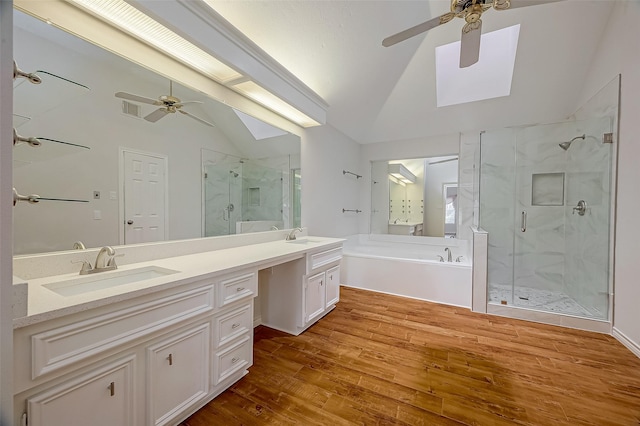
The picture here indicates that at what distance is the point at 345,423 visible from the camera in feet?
4.55

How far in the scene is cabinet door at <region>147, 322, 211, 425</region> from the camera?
1214 mm

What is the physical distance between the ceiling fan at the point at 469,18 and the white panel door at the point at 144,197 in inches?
73.3

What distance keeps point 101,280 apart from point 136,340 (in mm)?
436

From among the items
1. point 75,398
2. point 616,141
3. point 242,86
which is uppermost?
point 242,86

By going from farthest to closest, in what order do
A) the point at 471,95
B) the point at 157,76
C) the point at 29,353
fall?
1. the point at 471,95
2. the point at 157,76
3. the point at 29,353

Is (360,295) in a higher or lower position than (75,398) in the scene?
lower

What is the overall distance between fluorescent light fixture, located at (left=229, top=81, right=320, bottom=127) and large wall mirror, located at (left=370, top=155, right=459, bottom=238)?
220 centimetres

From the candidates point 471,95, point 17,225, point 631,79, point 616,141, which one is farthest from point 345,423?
point 471,95

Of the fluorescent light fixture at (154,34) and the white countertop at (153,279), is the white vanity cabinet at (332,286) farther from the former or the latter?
the fluorescent light fixture at (154,34)

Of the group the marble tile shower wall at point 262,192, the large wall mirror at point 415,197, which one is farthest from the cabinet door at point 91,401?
the large wall mirror at point 415,197

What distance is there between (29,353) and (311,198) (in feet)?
8.88

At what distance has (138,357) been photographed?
1.16 meters

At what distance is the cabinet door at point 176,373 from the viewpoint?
3.98ft

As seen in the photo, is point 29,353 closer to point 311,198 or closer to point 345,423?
point 345,423
